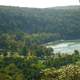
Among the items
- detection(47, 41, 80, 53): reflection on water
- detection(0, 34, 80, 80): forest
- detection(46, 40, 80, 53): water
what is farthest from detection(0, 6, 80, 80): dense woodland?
detection(47, 41, 80, 53): reflection on water

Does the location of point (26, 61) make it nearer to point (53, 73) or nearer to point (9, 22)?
point (53, 73)

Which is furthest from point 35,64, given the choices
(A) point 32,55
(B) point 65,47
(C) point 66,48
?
(B) point 65,47

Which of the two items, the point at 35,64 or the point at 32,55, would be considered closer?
the point at 35,64

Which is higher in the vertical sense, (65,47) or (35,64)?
(65,47)

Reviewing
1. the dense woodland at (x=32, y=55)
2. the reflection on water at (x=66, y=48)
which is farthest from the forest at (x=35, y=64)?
the reflection on water at (x=66, y=48)

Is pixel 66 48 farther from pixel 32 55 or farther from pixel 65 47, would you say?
pixel 32 55

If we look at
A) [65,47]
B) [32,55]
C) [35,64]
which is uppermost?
[65,47]

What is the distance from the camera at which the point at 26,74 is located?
6600 cm

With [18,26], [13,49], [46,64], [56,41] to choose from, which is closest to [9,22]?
[18,26]

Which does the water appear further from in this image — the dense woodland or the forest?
the forest

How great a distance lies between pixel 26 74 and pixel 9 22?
127978 millimetres

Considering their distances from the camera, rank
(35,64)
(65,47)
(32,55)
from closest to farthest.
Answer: (35,64) < (32,55) < (65,47)

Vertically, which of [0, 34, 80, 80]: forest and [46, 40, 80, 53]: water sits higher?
[46, 40, 80, 53]: water

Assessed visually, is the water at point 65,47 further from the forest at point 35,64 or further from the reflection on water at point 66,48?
the forest at point 35,64
